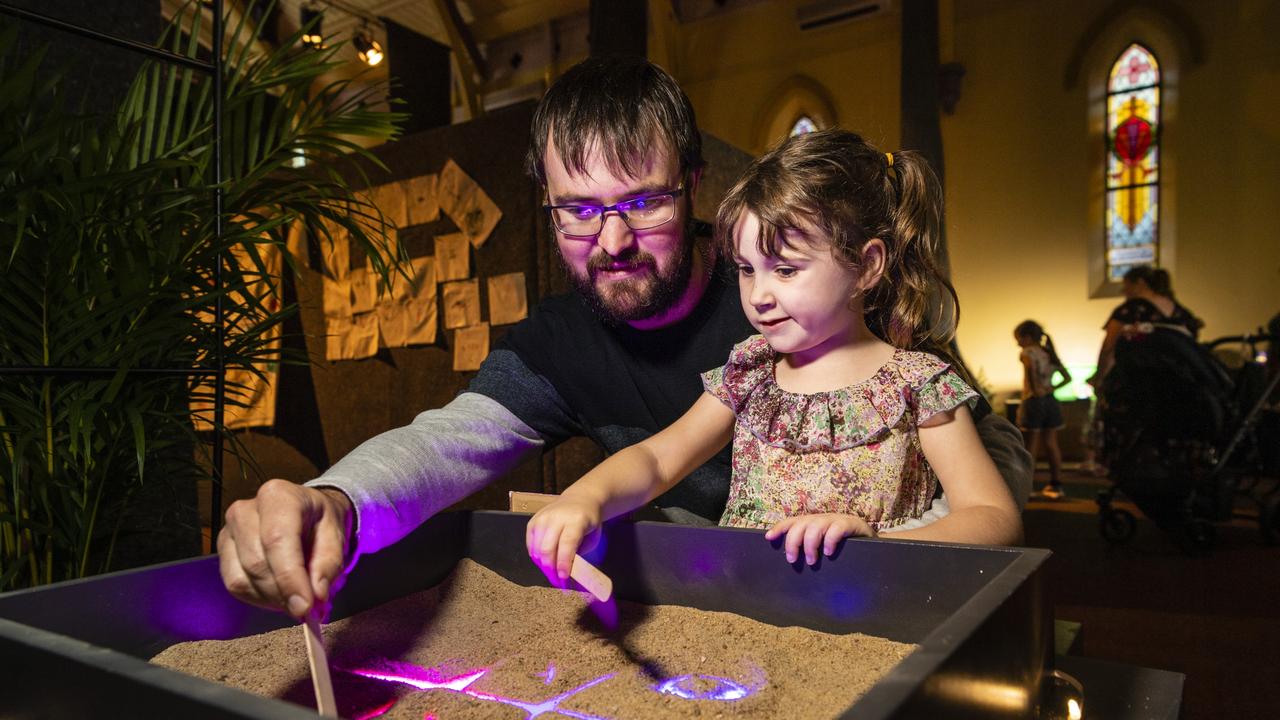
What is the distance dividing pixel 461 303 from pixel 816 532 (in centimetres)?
294

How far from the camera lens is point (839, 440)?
1.06m

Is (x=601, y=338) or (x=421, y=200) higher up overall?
(x=421, y=200)

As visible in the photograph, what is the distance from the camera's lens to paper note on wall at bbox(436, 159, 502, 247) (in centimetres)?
336

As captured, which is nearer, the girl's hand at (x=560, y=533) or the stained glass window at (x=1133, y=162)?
the girl's hand at (x=560, y=533)

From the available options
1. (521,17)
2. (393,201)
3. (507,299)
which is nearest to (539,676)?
(507,299)

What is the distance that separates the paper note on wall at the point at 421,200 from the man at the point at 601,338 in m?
2.15

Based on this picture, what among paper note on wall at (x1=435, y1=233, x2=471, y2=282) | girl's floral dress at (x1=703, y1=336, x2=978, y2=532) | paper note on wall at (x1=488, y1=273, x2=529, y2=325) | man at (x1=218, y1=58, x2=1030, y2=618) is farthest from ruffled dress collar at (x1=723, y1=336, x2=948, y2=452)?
paper note on wall at (x1=435, y1=233, x2=471, y2=282)

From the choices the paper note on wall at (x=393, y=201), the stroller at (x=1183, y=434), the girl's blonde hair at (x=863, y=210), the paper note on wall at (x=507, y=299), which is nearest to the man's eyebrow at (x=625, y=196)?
the girl's blonde hair at (x=863, y=210)

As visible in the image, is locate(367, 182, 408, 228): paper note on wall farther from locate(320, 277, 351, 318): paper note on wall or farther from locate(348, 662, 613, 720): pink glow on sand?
locate(348, 662, 613, 720): pink glow on sand

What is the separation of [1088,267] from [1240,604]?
294 inches

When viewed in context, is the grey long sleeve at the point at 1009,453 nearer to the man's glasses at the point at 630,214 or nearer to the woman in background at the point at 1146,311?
the man's glasses at the point at 630,214

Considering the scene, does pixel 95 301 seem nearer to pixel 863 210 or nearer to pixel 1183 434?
pixel 863 210

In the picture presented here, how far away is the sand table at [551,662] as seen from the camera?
0.64m

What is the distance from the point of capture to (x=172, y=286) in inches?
57.4
